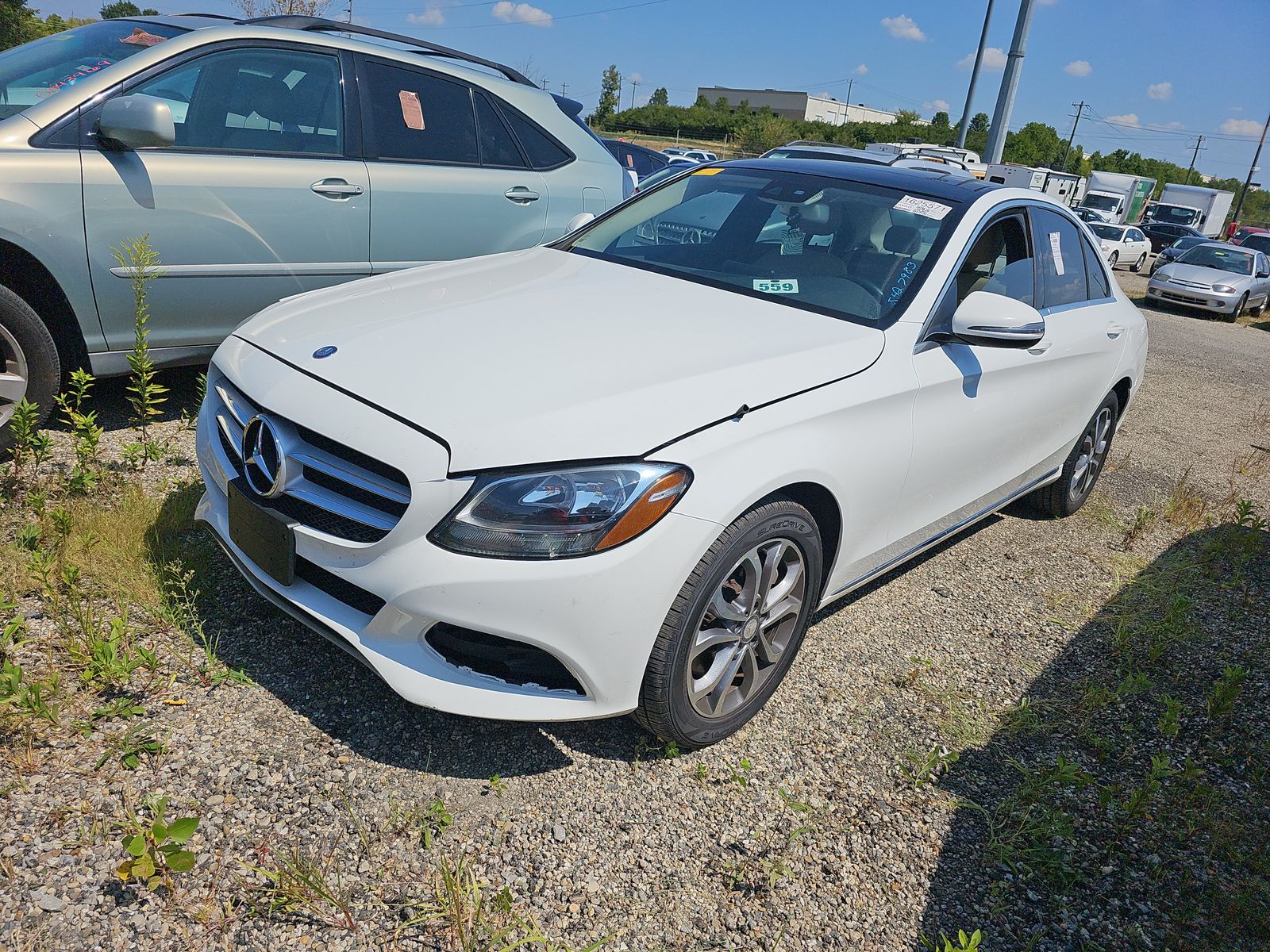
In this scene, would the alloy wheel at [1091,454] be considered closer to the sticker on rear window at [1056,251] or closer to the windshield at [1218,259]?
the sticker on rear window at [1056,251]

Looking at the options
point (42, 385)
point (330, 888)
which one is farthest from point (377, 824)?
point (42, 385)

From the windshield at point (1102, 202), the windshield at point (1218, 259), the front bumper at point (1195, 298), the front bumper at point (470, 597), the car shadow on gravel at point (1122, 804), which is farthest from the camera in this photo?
the windshield at point (1102, 202)

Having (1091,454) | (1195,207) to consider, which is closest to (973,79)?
(1091,454)

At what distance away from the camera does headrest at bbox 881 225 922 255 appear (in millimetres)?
3312

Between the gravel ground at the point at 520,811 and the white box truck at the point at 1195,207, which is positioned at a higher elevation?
the gravel ground at the point at 520,811

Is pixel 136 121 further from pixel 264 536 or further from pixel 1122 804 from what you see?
pixel 1122 804

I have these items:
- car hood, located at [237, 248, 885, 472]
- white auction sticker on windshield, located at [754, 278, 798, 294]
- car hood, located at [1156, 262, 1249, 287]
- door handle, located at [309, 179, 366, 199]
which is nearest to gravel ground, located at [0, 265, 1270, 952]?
car hood, located at [237, 248, 885, 472]

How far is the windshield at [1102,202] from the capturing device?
34562mm

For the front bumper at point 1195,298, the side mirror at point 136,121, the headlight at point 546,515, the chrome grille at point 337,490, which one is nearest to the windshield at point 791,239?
the headlight at point 546,515

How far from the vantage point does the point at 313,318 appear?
2850mm

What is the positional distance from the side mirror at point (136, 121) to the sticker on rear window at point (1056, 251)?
3824mm

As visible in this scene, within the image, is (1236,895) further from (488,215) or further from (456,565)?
(488,215)

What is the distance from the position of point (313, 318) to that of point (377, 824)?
5.02ft

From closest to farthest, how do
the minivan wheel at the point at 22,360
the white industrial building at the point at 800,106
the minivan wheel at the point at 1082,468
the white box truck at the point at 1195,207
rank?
the minivan wheel at the point at 22,360 → the minivan wheel at the point at 1082,468 → the white box truck at the point at 1195,207 → the white industrial building at the point at 800,106
